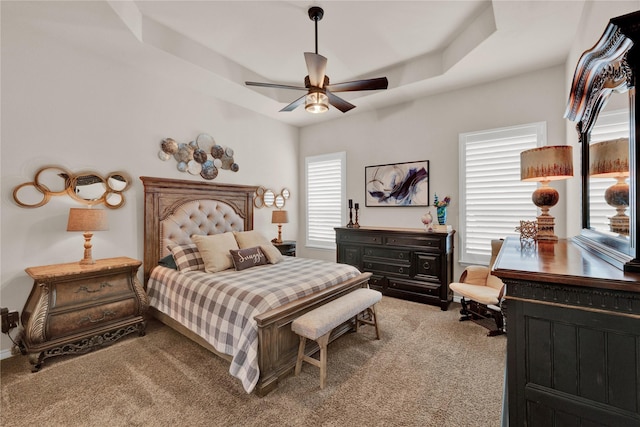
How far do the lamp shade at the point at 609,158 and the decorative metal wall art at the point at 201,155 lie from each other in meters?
4.03

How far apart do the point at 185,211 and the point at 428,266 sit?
3313 mm

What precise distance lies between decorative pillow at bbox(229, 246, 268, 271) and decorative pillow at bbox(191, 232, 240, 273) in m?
0.08

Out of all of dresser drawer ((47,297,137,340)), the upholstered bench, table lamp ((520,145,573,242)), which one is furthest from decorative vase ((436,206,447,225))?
dresser drawer ((47,297,137,340))

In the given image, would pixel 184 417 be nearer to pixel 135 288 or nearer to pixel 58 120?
pixel 135 288

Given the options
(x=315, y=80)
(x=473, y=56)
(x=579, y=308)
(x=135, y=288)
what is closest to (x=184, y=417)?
(x=135, y=288)

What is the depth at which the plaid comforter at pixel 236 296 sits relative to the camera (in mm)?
2047

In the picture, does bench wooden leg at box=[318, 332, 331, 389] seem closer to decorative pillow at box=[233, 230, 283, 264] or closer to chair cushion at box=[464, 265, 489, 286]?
decorative pillow at box=[233, 230, 283, 264]

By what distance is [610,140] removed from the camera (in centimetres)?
142

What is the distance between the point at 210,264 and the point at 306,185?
9.38ft

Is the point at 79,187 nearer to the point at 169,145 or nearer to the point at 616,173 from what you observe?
the point at 169,145

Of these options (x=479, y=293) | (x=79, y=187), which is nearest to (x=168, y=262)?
(x=79, y=187)

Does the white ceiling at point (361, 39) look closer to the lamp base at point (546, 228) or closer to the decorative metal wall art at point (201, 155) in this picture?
the decorative metal wall art at point (201, 155)

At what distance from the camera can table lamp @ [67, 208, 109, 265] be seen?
8.48 ft

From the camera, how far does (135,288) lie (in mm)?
2883
